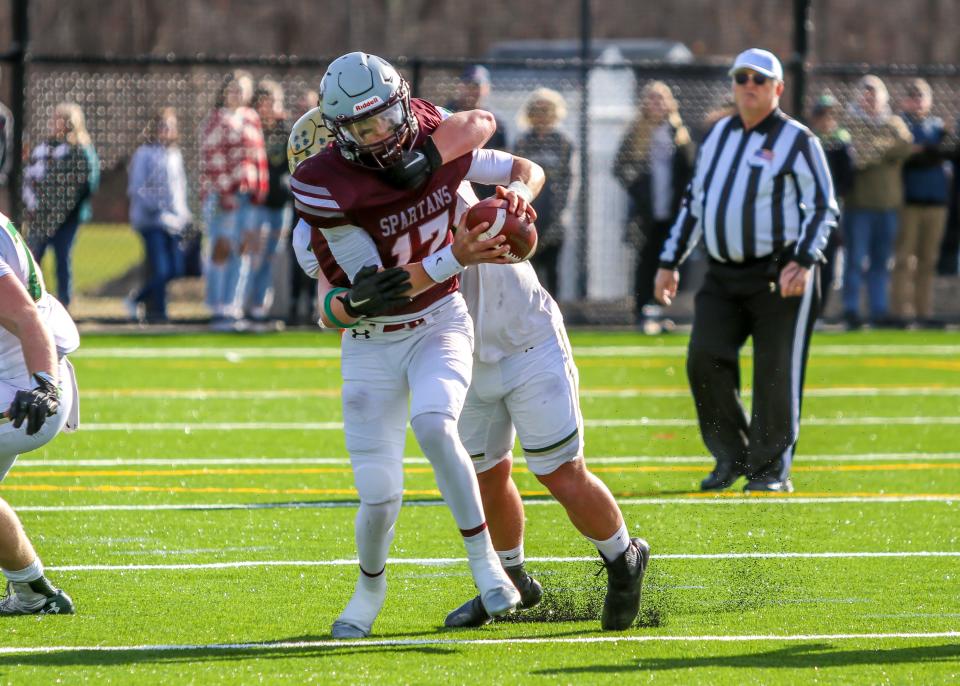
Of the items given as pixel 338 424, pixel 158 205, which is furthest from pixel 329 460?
pixel 158 205

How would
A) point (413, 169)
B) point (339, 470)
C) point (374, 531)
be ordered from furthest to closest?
1. point (339, 470)
2. point (374, 531)
3. point (413, 169)

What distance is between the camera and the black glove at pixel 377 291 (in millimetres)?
4641

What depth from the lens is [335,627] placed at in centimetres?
490

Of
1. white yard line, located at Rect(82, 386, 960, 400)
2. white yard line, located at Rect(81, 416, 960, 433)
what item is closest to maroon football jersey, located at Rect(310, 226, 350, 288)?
white yard line, located at Rect(81, 416, 960, 433)

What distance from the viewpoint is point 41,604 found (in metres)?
5.19

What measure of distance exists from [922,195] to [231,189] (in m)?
5.59

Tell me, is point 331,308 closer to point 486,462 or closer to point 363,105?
point 363,105

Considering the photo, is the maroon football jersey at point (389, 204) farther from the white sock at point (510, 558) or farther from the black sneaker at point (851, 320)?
the black sneaker at point (851, 320)

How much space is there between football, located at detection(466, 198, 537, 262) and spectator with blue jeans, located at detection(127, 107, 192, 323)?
364 inches

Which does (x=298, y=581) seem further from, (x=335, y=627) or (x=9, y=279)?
(x=9, y=279)

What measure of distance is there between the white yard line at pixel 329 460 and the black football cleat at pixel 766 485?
0.89 meters

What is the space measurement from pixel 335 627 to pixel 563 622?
0.72m

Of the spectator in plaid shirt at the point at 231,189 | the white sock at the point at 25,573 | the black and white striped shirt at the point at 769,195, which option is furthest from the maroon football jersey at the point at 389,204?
the spectator in plaid shirt at the point at 231,189

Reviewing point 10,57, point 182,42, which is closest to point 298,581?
point 10,57
